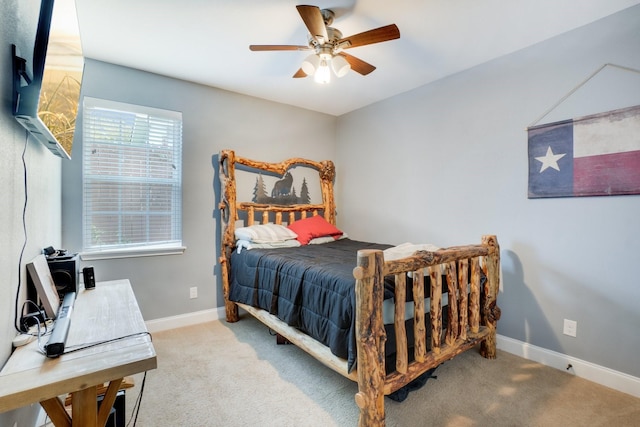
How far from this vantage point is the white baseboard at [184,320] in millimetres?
2902

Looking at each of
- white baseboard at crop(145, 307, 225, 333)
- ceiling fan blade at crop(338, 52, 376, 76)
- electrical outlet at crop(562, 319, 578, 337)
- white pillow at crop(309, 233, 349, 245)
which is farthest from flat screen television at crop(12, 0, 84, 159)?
electrical outlet at crop(562, 319, 578, 337)

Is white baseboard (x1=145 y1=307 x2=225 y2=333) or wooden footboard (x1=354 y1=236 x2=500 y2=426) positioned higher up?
wooden footboard (x1=354 y1=236 x2=500 y2=426)

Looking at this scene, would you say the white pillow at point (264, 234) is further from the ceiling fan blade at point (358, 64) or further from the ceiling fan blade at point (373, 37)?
the ceiling fan blade at point (373, 37)

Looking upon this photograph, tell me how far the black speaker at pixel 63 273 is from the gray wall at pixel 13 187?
0.63ft

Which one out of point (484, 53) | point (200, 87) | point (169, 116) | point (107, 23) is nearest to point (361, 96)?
point (484, 53)

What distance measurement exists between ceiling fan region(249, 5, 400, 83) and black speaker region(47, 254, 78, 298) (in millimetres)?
1735

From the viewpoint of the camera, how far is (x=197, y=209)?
3.16 m

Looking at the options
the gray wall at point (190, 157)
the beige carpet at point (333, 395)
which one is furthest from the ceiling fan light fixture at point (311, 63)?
the beige carpet at point (333, 395)

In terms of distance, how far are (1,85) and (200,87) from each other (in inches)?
96.7

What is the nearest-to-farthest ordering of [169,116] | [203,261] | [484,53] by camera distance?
[484,53] < [169,116] < [203,261]

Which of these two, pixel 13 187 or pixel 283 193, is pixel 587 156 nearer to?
pixel 283 193

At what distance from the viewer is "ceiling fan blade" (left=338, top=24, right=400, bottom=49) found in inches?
70.1

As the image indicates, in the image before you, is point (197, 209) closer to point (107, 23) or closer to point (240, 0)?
point (107, 23)

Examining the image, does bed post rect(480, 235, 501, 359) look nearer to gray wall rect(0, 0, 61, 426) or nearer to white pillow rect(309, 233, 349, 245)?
white pillow rect(309, 233, 349, 245)
